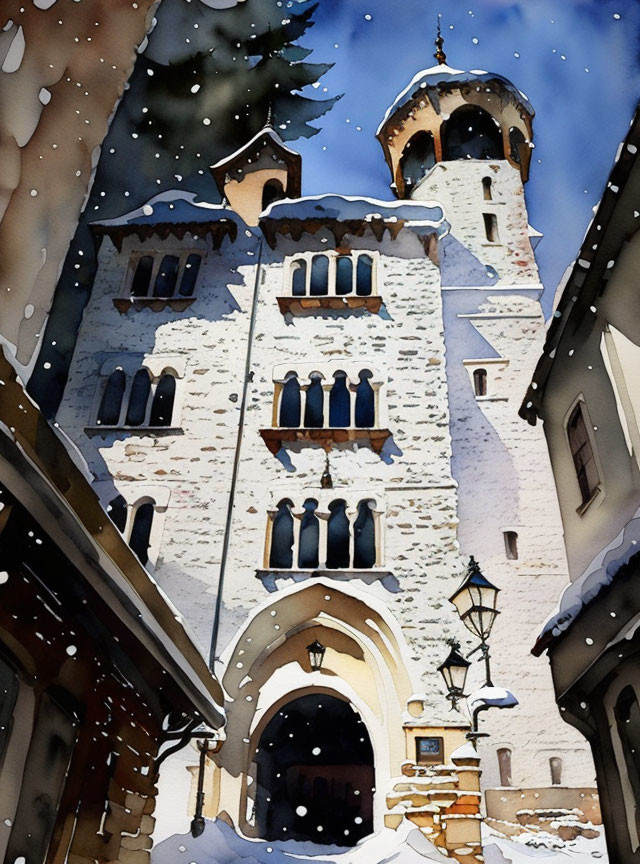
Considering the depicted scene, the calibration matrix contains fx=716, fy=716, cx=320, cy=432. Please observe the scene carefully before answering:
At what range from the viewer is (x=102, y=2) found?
2582 millimetres

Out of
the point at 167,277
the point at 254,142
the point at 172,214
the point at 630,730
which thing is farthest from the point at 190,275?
the point at 630,730

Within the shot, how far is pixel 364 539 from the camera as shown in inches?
299

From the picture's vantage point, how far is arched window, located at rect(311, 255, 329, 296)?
9312mm

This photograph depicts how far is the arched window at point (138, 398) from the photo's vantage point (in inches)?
337

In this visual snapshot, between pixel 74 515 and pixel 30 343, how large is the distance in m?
0.61

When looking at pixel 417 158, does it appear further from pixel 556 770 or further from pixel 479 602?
pixel 556 770

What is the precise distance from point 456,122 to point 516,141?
0.98m

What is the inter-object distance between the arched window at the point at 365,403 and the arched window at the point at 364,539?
1052 millimetres

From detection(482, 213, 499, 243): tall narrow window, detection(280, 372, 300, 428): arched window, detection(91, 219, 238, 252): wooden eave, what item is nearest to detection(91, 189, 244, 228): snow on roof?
detection(91, 219, 238, 252): wooden eave

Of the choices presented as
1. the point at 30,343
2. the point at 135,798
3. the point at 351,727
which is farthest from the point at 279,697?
the point at 30,343

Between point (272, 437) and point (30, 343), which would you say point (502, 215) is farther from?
point (30, 343)

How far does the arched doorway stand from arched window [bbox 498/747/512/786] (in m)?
1.85

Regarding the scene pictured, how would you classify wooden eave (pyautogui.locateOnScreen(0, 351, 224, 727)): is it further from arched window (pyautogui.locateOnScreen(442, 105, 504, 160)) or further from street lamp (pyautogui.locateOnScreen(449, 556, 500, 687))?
arched window (pyautogui.locateOnScreen(442, 105, 504, 160))

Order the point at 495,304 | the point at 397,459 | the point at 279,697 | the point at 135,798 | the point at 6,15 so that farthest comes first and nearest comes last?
the point at 495,304, the point at 397,459, the point at 279,697, the point at 135,798, the point at 6,15
